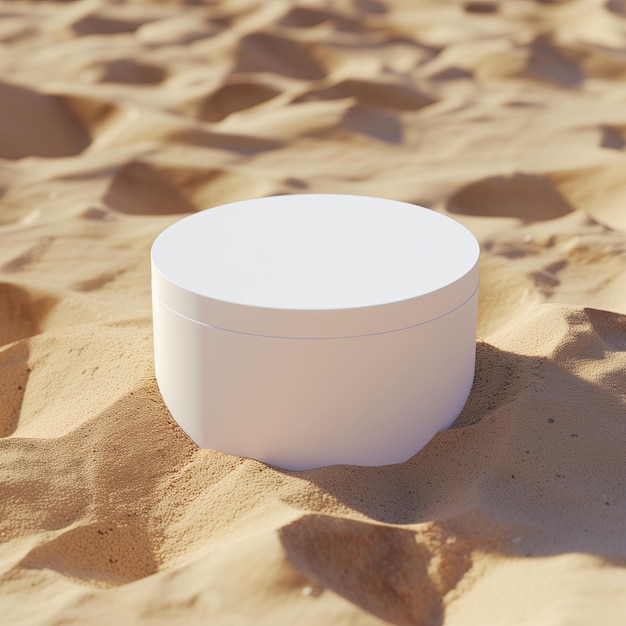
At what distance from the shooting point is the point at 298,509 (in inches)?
60.9

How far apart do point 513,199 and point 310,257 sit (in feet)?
5.03

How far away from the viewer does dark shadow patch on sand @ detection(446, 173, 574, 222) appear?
3.05 m

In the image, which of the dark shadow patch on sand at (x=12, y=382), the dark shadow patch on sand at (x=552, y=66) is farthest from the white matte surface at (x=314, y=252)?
the dark shadow patch on sand at (x=552, y=66)

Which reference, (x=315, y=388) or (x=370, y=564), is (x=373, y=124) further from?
(x=370, y=564)

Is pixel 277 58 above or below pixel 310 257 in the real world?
below

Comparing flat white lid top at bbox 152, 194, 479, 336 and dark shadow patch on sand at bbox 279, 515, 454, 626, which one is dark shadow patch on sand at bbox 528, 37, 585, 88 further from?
dark shadow patch on sand at bbox 279, 515, 454, 626

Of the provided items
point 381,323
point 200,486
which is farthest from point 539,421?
point 200,486

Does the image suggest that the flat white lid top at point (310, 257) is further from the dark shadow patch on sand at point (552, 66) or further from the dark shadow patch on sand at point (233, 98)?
the dark shadow patch on sand at point (552, 66)

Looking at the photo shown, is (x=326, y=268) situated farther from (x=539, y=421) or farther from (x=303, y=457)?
(x=539, y=421)

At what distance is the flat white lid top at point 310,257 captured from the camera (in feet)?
5.22

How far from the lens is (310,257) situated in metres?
1.77

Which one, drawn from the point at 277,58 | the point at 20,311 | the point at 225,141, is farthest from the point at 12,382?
the point at 277,58

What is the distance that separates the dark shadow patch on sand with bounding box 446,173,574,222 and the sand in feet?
0.04

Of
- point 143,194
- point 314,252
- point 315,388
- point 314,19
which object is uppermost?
point 314,252
